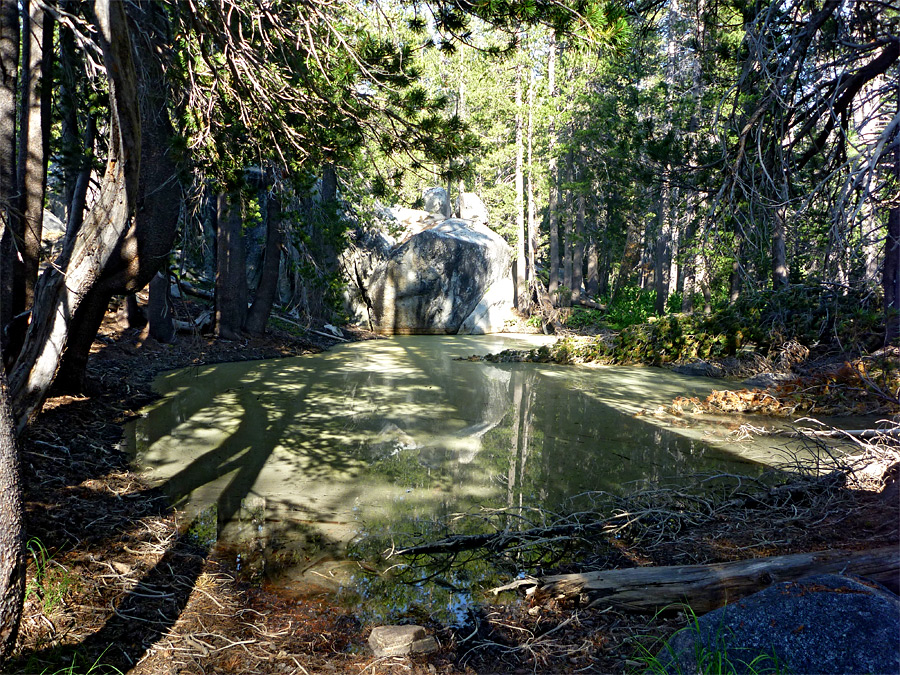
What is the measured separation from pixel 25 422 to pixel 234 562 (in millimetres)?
2009

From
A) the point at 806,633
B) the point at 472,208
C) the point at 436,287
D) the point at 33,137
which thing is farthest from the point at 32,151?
the point at 472,208

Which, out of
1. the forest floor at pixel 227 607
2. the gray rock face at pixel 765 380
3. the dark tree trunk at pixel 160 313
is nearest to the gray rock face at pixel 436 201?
the dark tree trunk at pixel 160 313

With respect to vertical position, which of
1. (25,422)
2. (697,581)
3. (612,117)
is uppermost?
(612,117)

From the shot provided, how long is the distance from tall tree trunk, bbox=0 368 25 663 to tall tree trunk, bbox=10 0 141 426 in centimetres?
190

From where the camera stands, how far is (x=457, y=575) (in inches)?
153

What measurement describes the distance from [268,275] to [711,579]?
1291cm

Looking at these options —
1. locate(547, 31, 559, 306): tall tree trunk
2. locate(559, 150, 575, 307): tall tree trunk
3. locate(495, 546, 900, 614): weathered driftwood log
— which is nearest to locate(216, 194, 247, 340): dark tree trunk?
locate(495, 546, 900, 614): weathered driftwood log

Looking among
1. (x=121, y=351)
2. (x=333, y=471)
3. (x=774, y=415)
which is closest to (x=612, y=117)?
(x=774, y=415)

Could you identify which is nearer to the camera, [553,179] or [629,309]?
[629,309]

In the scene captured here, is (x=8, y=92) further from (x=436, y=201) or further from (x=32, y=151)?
(x=436, y=201)

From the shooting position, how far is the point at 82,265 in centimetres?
448

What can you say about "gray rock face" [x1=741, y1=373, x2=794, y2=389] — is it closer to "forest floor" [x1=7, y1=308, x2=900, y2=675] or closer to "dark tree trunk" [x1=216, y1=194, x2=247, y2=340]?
"forest floor" [x1=7, y1=308, x2=900, y2=675]

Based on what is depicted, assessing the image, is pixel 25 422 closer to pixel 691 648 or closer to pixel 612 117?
pixel 691 648

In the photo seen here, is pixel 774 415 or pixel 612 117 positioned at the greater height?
pixel 612 117
